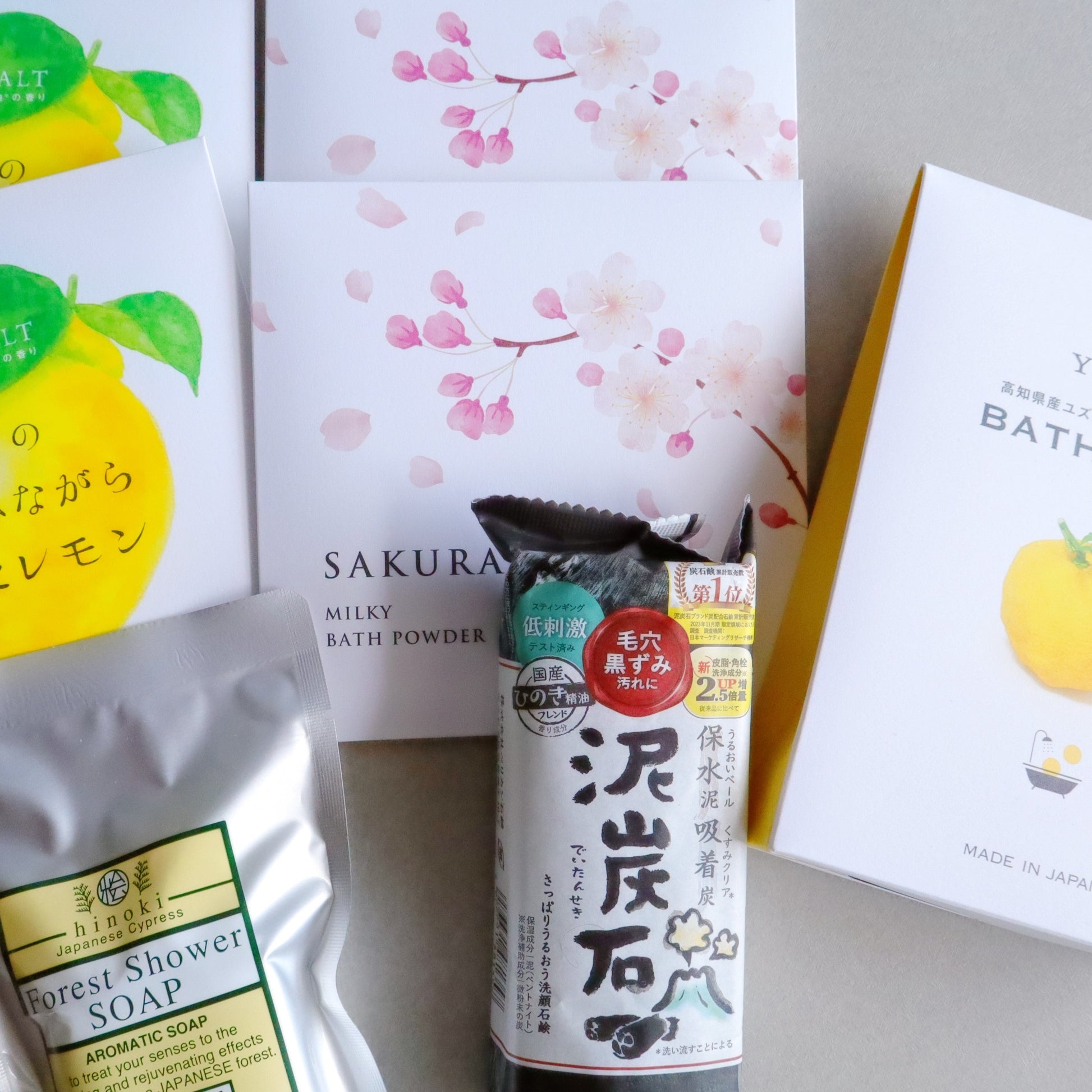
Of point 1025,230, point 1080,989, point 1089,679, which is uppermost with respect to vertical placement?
point 1025,230

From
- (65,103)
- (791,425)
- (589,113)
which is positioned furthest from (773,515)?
(65,103)

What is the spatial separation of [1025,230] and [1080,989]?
0.44m

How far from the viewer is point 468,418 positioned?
0.49m

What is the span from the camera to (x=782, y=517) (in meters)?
0.51

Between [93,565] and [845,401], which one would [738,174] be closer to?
[845,401]

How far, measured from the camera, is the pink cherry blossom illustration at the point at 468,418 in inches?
19.3

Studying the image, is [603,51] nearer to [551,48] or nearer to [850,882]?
[551,48]

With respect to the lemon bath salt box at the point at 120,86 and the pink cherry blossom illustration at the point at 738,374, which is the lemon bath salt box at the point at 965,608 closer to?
the pink cherry blossom illustration at the point at 738,374

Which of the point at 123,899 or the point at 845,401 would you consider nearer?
the point at 123,899

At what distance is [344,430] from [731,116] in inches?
11.8

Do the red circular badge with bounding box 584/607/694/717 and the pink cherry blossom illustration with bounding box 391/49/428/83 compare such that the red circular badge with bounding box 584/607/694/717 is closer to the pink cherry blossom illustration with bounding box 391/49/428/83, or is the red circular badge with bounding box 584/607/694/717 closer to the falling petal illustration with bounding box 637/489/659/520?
the falling petal illustration with bounding box 637/489/659/520

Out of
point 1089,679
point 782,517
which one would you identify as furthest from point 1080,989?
point 782,517

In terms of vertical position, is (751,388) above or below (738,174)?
below

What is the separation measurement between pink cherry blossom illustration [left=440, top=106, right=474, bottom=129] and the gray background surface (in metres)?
0.21
